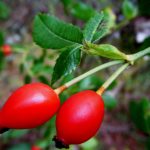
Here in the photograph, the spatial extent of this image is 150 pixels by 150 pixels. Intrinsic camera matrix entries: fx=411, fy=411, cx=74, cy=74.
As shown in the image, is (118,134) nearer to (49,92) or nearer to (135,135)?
(135,135)

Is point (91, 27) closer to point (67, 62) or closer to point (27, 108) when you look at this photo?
point (67, 62)

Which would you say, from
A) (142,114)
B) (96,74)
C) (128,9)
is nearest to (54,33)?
(128,9)

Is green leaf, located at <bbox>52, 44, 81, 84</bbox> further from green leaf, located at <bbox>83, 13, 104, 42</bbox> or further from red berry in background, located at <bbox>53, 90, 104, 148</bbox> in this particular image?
red berry in background, located at <bbox>53, 90, 104, 148</bbox>

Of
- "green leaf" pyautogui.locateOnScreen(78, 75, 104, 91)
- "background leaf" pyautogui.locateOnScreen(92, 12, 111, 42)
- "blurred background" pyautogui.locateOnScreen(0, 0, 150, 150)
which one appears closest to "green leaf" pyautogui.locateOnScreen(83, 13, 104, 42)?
"background leaf" pyautogui.locateOnScreen(92, 12, 111, 42)

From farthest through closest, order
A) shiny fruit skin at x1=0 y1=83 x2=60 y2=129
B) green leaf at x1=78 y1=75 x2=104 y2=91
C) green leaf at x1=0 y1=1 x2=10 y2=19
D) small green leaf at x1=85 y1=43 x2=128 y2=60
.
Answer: green leaf at x1=0 y1=1 x2=10 y2=19 < green leaf at x1=78 y1=75 x2=104 y2=91 < small green leaf at x1=85 y1=43 x2=128 y2=60 < shiny fruit skin at x1=0 y1=83 x2=60 y2=129

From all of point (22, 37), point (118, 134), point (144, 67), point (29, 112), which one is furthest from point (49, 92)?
point (22, 37)

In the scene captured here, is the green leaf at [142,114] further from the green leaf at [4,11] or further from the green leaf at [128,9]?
the green leaf at [4,11]
